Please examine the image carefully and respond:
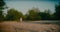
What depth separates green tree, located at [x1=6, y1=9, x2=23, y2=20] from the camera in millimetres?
1846

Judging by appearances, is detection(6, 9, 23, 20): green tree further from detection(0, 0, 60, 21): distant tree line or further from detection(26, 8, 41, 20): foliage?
detection(26, 8, 41, 20): foliage

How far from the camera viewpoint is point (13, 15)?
1857 mm

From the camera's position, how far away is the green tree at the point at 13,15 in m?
1.85

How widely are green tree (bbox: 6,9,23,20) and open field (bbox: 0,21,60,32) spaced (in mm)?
79

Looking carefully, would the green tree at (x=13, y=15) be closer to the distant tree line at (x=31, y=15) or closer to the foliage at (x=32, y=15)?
the distant tree line at (x=31, y=15)

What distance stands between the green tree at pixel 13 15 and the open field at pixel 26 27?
0.26 feet

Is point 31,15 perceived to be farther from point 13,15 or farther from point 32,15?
point 13,15

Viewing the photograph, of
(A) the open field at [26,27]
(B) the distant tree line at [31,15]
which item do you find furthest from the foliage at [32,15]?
(A) the open field at [26,27]

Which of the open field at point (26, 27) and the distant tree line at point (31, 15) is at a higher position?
the distant tree line at point (31, 15)

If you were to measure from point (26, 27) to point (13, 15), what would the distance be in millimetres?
303

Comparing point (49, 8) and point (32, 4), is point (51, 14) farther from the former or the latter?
point (32, 4)

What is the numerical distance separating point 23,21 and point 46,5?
481 mm

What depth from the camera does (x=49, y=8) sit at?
186cm

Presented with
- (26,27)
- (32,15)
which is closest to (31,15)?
(32,15)
